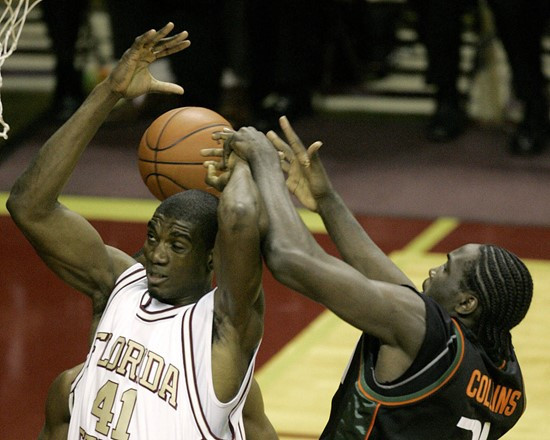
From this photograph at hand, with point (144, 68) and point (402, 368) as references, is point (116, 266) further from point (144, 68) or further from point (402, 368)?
point (402, 368)

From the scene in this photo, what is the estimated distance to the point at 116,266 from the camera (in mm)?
3863

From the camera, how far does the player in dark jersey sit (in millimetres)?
3240

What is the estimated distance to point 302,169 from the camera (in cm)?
369

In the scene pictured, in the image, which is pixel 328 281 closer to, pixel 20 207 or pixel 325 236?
pixel 20 207

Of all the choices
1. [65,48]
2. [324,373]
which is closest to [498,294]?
[324,373]

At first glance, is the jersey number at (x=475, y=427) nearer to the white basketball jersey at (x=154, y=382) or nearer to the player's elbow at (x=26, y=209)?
the white basketball jersey at (x=154, y=382)

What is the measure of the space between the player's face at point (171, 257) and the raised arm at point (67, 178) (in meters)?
0.30

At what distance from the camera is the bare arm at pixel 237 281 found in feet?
10.6

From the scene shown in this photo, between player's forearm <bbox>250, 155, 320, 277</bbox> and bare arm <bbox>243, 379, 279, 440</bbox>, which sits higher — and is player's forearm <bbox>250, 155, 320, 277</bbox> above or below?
above

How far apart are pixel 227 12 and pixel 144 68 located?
24.4 ft

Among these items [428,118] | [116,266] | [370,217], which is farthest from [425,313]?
[428,118]

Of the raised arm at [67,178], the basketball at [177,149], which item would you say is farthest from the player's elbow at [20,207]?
the basketball at [177,149]

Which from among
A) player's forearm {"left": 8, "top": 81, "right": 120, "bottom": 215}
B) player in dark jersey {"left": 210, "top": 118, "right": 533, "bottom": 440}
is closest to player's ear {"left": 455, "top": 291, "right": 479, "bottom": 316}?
player in dark jersey {"left": 210, "top": 118, "right": 533, "bottom": 440}

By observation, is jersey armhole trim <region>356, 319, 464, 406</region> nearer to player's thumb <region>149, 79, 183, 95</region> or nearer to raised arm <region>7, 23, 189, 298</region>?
raised arm <region>7, 23, 189, 298</region>
